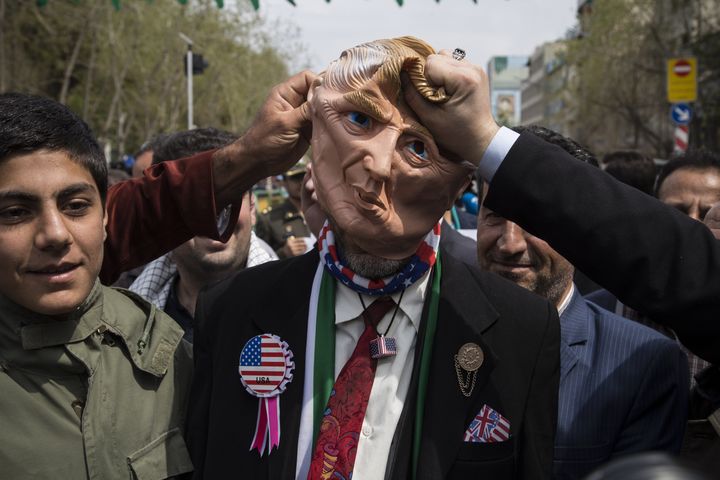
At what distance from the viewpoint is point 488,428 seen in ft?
6.38

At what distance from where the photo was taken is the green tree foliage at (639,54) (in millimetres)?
23422

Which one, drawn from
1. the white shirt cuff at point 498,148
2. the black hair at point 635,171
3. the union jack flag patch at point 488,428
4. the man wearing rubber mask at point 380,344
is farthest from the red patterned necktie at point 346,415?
the black hair at point 635,171

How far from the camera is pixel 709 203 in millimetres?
4070

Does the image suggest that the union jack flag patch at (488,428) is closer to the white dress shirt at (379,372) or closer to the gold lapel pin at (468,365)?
the gold lapel pin at (468,365)

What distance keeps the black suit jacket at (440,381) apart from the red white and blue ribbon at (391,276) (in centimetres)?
10

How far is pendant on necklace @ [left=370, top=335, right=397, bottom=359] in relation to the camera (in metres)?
2.00

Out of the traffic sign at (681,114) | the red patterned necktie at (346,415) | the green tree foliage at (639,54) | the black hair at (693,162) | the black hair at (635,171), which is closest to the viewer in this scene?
the red patterned necktie at (346,415)

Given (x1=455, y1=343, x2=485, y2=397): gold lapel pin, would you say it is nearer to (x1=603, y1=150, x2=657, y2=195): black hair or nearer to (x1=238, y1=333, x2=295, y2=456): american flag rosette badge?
(x1=238, y1=333, x2=295, y2=456): american flag rosette badge

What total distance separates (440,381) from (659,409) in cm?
71

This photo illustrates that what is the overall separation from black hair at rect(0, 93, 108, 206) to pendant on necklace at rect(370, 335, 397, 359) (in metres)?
0.86

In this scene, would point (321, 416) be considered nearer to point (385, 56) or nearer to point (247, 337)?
point (247, 337)

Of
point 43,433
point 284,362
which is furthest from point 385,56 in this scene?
point 43,433

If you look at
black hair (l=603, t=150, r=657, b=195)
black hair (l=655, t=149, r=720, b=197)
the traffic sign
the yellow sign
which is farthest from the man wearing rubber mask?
the traffic sign

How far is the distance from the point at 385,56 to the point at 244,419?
92 centimetres
